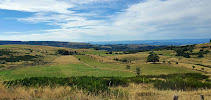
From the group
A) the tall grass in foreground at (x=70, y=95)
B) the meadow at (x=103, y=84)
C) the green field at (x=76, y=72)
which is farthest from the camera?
the green field at (x=76, y=72)

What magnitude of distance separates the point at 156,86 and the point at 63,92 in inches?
310

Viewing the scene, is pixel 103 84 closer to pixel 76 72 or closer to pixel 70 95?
pixel 70 95

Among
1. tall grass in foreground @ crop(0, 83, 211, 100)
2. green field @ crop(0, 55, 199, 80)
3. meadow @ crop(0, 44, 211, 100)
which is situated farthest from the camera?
green field @ crop(0, 55, 199, 80)

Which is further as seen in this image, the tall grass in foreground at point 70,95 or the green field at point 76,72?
the green field at point 76,72

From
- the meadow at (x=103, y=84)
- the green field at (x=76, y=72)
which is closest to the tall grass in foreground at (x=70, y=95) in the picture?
the meadow at (x=103, y=84)

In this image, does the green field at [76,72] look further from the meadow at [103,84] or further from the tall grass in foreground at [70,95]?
the tall grass in foreground at [70,95]

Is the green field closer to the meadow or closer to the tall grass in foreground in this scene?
the meadow

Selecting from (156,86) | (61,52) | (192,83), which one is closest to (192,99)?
(156,86)

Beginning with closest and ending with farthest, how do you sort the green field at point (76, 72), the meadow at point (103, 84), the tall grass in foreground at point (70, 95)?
the tall grass in foreground at point (70, 95) < the meadow at point (103, 84) < the green field at point (76, 72)

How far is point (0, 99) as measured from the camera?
261 inches

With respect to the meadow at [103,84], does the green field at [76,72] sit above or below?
below

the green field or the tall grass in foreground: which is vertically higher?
the tall grass in foreground

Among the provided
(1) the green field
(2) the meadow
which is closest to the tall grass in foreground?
(2) the meadow

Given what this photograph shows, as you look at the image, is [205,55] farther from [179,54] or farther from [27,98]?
[27,98]
